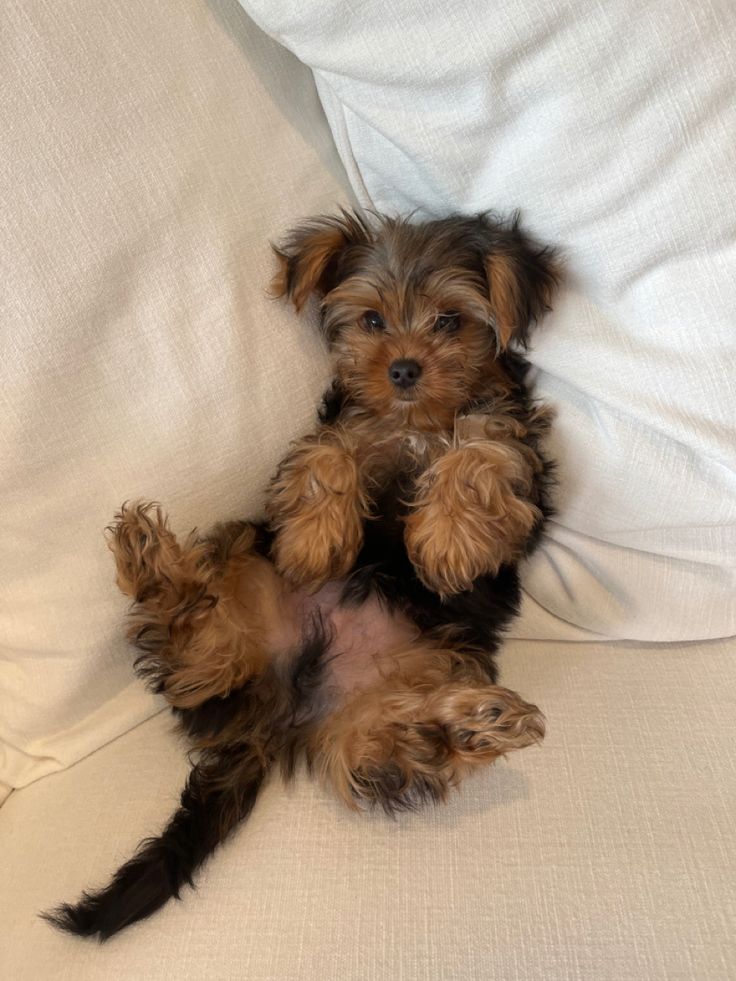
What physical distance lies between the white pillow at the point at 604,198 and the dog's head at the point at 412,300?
69 millimetres

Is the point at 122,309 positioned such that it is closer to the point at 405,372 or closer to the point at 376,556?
the point at 405,372

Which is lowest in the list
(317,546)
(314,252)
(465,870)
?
(465,870)

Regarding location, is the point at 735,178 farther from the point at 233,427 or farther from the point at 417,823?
the point at 417,823

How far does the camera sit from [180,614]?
150 cm

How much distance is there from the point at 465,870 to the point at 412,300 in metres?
1.04

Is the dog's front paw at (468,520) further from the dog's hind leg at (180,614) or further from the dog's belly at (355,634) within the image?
the dog's hind leg at (180,614)

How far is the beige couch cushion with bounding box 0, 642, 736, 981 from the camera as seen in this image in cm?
121

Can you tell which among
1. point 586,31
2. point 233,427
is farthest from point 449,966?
point 586,31

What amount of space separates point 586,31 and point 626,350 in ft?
1.76

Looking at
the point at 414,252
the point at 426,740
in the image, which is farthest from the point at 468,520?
the point at 414,252

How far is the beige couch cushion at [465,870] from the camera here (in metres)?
1.21

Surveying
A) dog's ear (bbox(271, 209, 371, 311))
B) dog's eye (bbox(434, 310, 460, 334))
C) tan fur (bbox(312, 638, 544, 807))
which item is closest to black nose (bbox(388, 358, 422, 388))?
dog's eye (bbox(434, 310, 460, 334))

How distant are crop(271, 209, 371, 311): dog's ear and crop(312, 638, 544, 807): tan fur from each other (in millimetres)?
799

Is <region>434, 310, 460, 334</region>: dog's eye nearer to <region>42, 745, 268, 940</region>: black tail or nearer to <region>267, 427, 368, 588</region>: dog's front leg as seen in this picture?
<region>267, 427, 368, 588</region>: dog's front leg
